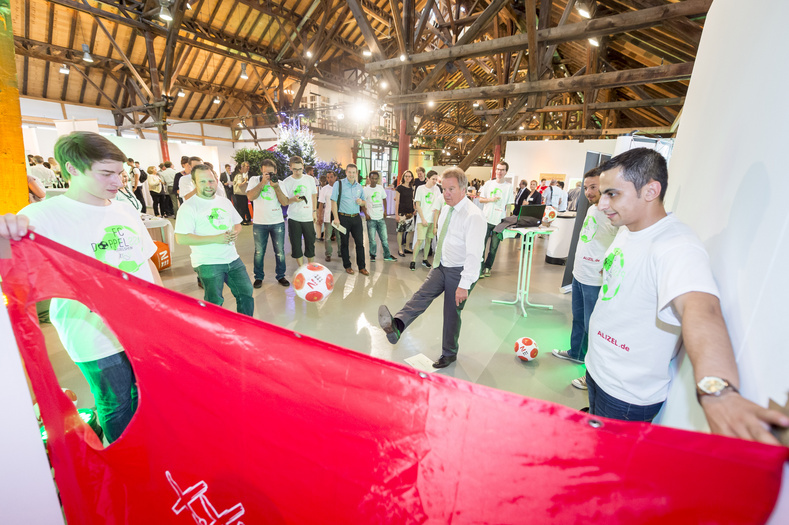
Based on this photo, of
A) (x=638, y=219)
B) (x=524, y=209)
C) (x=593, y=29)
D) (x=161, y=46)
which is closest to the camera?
(x=638, y=219)

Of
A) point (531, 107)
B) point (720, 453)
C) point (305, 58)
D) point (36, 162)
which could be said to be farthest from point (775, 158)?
point (305, 58)

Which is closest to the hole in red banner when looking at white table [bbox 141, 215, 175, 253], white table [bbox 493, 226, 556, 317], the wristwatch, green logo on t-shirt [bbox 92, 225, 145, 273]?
green logo on t-shirt [bbox 92, 225, 145, 273]

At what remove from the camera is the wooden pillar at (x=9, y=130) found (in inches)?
51.9

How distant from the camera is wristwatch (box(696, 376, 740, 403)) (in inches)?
27.9

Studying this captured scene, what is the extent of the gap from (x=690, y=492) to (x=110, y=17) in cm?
1701

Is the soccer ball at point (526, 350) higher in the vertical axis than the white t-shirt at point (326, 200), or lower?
lower

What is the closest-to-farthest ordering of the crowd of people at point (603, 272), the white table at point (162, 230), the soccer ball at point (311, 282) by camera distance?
the crowd of people at point (603, 272)
the soccer ball at point (311, 282)
the white table at point (162, 230)

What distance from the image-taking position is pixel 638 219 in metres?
1.36

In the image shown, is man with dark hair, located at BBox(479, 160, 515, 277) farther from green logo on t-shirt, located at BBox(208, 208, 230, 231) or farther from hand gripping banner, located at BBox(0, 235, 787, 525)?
hand gripping banner, located at BBox(0, 235, 787, 525)

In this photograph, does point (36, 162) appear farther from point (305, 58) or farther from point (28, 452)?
point (305, 58)

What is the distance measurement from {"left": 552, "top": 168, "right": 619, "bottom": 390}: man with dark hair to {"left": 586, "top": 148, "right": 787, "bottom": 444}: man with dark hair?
1401 millimetres

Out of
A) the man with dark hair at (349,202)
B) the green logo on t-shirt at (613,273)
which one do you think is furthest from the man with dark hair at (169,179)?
the green logo on t-shirt at (613,273)

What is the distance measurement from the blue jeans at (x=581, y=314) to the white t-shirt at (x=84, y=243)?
3.42 metres

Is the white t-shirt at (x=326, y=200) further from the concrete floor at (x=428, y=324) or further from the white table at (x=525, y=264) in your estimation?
the white table at (x=525, y=264)
